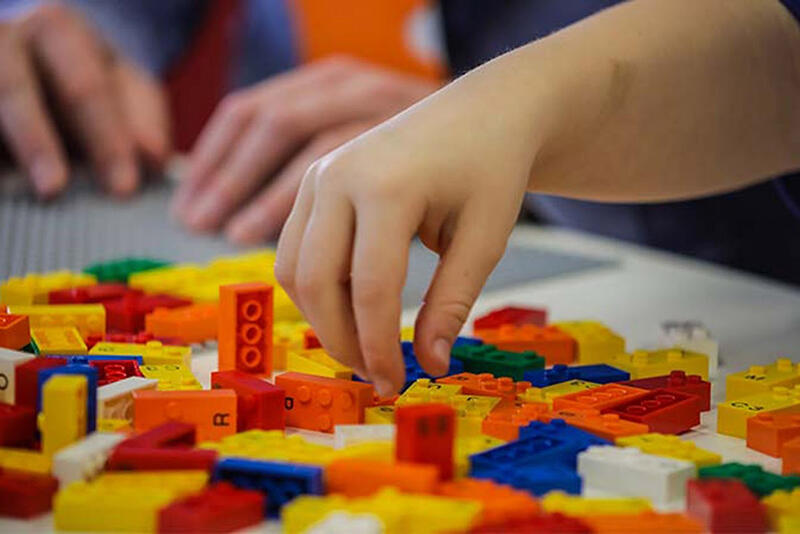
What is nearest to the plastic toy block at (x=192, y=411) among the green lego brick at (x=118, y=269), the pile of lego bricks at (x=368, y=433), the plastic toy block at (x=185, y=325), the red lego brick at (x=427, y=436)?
the pile of lego bricks at (x=368, y=433)

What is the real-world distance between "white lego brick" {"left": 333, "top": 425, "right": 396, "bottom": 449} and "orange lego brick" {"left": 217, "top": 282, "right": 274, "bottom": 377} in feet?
0.39

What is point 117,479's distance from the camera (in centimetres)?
46

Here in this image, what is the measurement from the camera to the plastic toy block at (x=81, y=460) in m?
0.46

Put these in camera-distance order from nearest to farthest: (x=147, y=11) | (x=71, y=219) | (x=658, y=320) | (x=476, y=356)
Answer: (x=476, y=356) → (x=658, y=320) → (x=71, y=219) → (x=147, y=11)

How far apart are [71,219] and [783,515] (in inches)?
36.6

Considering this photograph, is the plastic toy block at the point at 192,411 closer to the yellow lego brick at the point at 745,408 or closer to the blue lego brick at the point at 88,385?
the blue lego brick at the point at 88,385

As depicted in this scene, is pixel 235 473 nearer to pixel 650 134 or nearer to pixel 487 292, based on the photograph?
pixel 650 134

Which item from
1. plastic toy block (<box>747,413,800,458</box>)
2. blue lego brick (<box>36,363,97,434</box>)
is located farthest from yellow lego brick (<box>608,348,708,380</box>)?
blue lego brick (<box>36,363,97,434</box>)

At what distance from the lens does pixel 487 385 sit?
23.4 inches

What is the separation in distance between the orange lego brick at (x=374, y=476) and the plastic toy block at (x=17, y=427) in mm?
141

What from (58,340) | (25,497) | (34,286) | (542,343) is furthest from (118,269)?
(25,497)

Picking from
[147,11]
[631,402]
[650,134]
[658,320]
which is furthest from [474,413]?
[147,11]

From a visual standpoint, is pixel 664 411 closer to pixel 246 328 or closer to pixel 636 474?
pixel 636 474

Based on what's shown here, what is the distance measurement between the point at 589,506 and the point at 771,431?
14 centimetres
